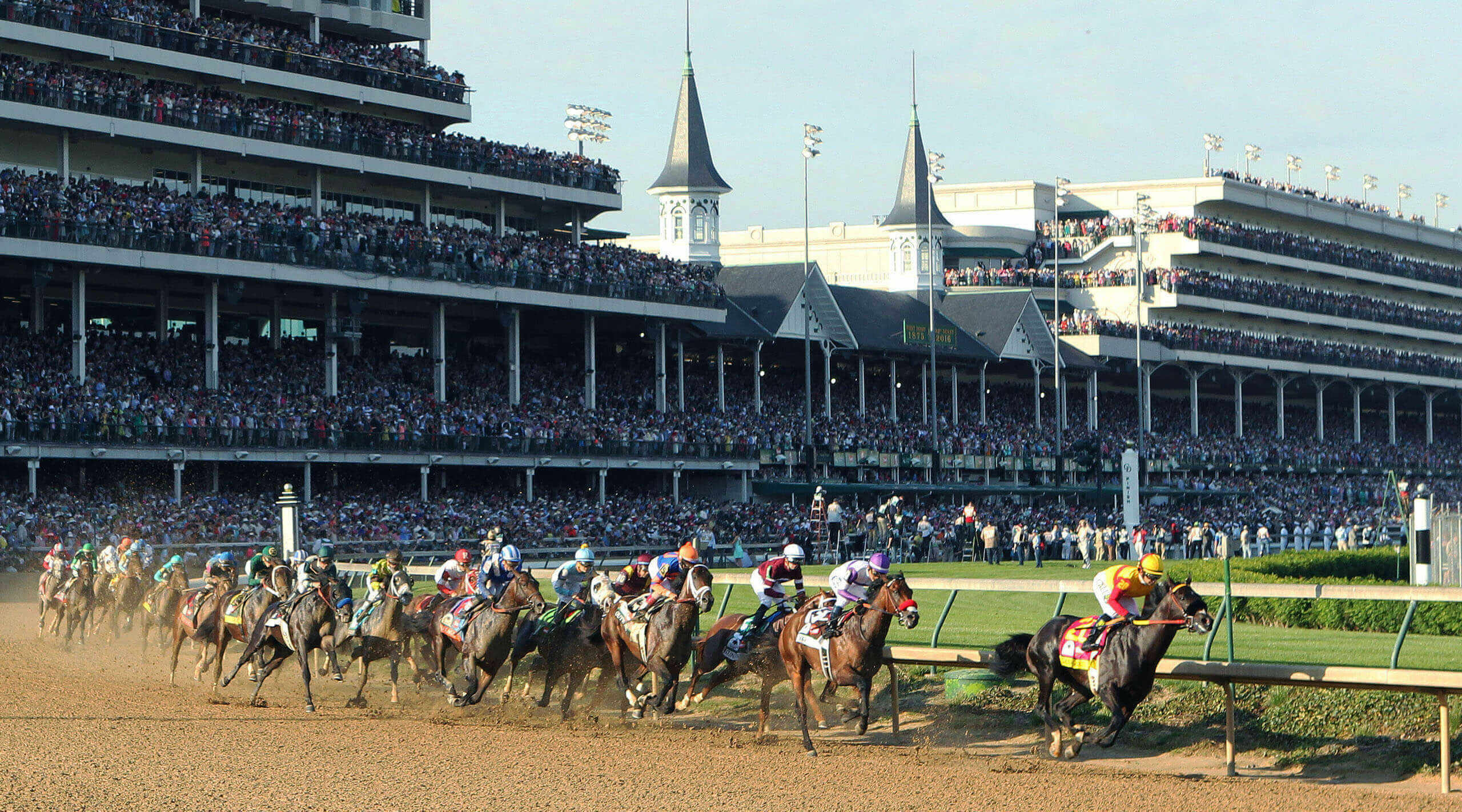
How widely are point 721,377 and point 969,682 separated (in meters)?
31.6

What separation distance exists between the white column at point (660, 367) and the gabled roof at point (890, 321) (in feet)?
22.5

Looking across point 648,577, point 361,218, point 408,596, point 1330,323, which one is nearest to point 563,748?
point 648,577

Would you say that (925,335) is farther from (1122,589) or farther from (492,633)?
→ (1122,589)

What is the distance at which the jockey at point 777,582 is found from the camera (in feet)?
46.8

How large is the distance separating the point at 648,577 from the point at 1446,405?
76633 millimetres

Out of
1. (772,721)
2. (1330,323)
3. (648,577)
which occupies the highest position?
(1330,323)

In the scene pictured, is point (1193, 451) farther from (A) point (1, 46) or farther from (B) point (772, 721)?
(B) point (772, 721)

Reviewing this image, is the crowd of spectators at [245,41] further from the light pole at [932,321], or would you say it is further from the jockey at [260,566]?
the jockey at [260,566]

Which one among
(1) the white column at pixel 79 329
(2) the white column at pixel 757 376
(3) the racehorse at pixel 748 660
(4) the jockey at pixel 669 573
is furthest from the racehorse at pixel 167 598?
(2) the white column at pixel 757 376

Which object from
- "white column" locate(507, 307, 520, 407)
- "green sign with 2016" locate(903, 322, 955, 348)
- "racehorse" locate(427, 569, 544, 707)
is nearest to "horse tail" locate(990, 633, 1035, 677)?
"racehorse" locate(427, 569, 544, 707)

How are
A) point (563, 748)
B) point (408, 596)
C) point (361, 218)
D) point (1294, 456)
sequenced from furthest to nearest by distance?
point (1294, 456)
point (361, 218)
point (408, 596)
point (563, 748)

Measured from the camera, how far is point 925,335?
51.9m

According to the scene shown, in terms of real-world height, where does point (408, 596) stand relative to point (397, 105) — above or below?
below

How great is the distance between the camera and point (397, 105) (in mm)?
42375
